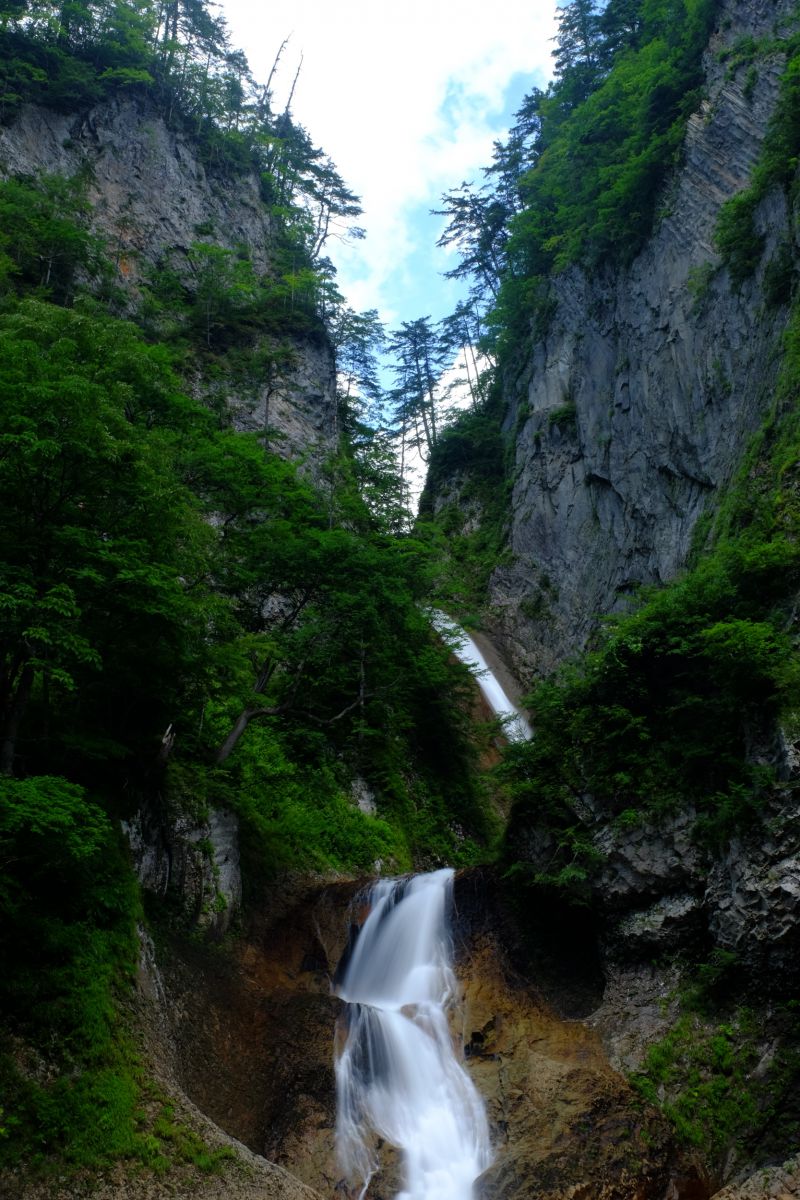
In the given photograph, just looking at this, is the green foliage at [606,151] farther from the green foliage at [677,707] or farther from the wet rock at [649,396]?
the green foliage at [677,707]

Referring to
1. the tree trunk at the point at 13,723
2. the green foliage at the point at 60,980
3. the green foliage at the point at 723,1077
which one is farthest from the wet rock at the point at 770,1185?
the tree trunk at the point at 13,723

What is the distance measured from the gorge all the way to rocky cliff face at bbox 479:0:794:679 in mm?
136

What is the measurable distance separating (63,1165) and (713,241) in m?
21.6

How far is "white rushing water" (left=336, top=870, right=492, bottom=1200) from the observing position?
9117 millimetres

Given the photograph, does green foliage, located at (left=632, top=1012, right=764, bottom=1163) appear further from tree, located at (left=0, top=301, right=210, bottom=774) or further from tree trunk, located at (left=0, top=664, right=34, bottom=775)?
tree trunk, located at (left=0, top=664, right=34, bottom=775)

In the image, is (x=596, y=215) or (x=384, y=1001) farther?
(x=596, y=215)

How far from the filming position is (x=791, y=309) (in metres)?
14.8

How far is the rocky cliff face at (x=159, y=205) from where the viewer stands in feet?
89.2

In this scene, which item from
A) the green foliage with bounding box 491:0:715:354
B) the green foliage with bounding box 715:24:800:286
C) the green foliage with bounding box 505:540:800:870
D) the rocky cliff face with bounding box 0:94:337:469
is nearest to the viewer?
the green foliage with bounding box 505:540:800:870

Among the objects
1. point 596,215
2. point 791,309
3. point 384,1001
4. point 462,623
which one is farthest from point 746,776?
point 596,215

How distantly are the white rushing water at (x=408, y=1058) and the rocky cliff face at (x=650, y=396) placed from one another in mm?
9898

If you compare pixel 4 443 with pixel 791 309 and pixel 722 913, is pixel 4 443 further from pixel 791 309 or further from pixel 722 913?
pixel 791 309

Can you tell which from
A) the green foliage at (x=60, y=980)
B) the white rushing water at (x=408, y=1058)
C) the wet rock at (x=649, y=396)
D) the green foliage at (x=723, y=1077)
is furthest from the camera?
the wet rock at (x=649, y=396)

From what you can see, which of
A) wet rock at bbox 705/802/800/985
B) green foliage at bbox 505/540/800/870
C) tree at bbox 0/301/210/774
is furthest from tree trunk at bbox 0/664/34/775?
wet rock at bbox 705/802/800/985
